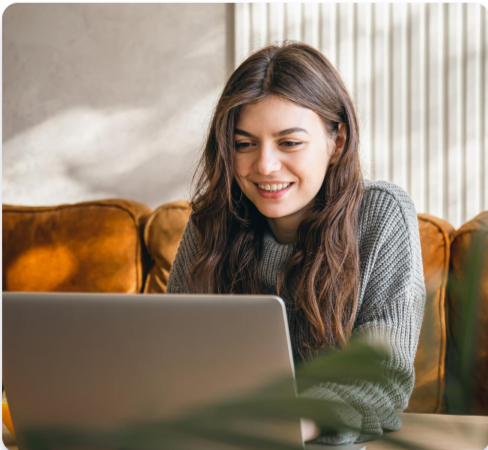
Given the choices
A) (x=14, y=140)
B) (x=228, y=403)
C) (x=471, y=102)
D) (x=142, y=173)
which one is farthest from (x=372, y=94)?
(x=228, y=403)

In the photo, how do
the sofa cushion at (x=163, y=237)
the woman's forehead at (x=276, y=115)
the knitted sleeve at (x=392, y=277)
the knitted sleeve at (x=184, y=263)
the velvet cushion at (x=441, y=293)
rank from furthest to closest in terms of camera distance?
the sofa cushion at (x=163, y=237) → the velvet cushion at (x=441, y=293) → the knitted sleeve at (x=184, y=263) → the woman's forehead at (x=276, y=115) → the knitted sleeve at (x=392, y=277)

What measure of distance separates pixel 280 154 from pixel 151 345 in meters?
0.81

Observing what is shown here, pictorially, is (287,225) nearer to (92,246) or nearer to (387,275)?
(387,275)

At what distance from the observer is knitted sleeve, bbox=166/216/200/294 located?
4.83ft

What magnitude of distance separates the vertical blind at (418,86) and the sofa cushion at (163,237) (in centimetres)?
81

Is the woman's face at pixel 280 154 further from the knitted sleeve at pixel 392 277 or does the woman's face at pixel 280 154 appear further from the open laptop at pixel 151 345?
the open laptop at pixel 151 345

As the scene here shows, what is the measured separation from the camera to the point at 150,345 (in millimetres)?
535

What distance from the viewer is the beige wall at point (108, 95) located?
2.70 metres

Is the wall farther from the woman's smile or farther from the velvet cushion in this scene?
the woman's smile

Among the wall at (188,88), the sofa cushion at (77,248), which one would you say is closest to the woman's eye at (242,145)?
the sofa cushion at (77,248)

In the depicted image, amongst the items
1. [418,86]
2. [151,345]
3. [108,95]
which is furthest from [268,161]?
[108,95]

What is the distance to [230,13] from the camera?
2.66 meters

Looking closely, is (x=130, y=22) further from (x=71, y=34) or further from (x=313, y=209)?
(x=313, y=209)

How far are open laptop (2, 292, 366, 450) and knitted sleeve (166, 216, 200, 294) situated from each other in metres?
0.89
